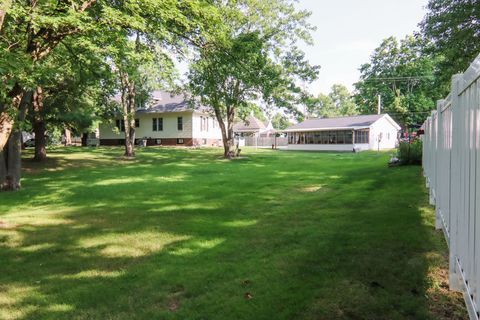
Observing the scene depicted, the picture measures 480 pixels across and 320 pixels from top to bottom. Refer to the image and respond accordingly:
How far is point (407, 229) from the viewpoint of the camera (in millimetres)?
6168

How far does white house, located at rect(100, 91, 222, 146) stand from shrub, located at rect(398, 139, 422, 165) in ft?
89.6

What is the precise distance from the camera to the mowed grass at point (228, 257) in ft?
12.6

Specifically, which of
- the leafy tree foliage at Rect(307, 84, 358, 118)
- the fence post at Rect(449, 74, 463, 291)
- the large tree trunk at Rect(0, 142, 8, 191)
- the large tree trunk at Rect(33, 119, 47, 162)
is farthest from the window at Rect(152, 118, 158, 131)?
the leafy tree foliage at Rect(307, 84, 358, 118)

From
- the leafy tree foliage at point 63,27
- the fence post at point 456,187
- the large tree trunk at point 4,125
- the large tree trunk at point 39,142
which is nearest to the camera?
the fence post at point 456,187

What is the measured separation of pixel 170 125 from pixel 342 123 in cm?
2025

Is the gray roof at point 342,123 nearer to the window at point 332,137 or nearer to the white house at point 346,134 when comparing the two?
the white house at point 346,134

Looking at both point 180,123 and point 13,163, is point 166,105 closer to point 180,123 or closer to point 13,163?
point 180,123

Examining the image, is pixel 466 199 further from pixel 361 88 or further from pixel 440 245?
pixel 361 88

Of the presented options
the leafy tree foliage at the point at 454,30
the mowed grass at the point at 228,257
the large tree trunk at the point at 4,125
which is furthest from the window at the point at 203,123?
the large tree trunk at the point at 4,125

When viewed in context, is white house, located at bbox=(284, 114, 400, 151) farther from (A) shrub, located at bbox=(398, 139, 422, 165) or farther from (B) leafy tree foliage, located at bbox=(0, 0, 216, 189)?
(B) leafy tree foliage, located at bbox=(0, 0, 216, 189)

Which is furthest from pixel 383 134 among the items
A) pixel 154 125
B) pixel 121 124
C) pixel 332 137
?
pixel 121 124

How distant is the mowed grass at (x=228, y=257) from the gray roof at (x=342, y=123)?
3289 cm

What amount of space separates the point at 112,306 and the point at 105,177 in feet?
42.1

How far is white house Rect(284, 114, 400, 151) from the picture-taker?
42219 millimetres
